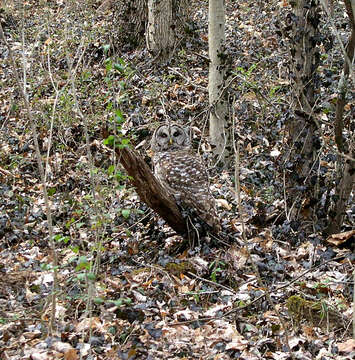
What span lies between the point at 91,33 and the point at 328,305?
30.8ft

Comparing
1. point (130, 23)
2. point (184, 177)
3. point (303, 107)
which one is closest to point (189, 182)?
point (184, 177)

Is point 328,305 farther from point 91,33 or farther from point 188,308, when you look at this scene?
point 91,33

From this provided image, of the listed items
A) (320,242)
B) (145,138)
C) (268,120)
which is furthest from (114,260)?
(268,120)

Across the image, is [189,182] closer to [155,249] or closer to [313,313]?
[155,249]

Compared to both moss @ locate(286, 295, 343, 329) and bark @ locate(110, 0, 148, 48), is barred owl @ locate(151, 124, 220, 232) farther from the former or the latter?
bark @ locate(110, 0, 148, 48)

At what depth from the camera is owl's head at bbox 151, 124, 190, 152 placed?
7.44 metres

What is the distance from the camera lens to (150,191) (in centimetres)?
583

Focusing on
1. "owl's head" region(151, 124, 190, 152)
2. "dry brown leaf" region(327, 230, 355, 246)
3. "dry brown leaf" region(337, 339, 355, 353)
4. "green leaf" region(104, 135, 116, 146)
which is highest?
"green leaf" region(104, 135, 116, 146)

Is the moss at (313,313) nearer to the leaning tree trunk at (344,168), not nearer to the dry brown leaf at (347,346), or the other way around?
the dry brown leaf at (347,346)

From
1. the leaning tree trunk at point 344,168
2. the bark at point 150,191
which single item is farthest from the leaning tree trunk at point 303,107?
the bark at point 150,191

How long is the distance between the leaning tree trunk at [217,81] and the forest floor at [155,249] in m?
0.33

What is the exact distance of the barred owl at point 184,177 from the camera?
6340 mm

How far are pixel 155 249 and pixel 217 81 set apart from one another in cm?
353

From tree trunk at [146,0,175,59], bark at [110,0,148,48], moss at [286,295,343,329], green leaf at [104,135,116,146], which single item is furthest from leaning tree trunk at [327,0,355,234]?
bark at [110,0,148,48]
